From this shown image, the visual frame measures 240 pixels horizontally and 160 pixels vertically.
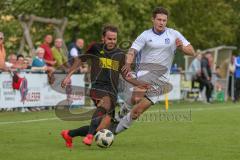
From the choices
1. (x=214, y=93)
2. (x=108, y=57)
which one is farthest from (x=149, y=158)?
(x=214, y=93)

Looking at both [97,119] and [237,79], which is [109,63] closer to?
[97,119]

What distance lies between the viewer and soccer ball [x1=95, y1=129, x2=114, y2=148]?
37.3 feet

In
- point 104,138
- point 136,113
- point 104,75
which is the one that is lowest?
point 104,138

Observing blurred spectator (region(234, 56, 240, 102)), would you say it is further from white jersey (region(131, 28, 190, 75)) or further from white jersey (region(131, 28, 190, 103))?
white jersey (region(131, 28, 190, 75))

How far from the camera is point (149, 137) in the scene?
13602mm

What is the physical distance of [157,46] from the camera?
12.1m

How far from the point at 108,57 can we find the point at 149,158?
205 centimetres

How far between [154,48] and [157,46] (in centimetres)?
7

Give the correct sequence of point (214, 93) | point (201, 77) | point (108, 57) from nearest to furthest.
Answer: point (108, 57), point (201, 77), point (214, 93)

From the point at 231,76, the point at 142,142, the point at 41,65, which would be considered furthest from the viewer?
the point at 231,76

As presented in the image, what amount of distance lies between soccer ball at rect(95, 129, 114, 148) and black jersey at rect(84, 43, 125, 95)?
0.69 meters

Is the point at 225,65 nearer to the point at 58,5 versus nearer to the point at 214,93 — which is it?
the point at 214,93

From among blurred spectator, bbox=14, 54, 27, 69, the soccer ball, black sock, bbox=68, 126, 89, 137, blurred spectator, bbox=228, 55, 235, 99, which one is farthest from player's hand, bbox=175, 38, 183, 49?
blurred spectator, bbox=228, 55, 235, 99

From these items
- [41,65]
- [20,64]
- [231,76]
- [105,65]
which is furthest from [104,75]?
[231,76]
